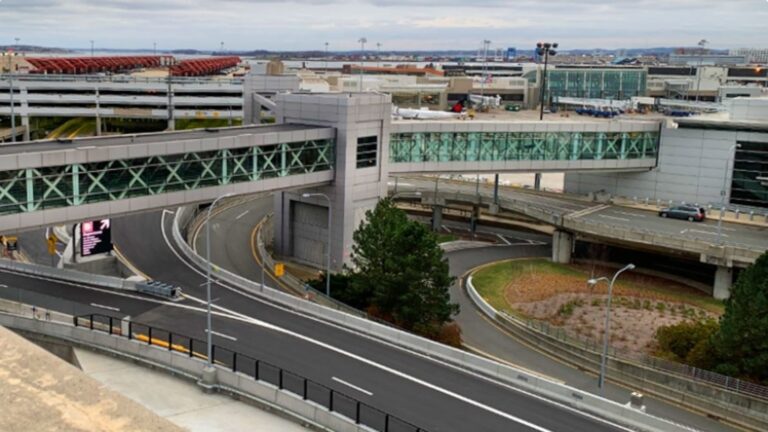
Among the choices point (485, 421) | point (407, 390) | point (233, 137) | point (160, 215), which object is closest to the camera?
point (485, 421)

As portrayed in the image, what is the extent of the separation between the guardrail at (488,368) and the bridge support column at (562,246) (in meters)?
32.2

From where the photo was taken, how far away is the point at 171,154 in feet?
167

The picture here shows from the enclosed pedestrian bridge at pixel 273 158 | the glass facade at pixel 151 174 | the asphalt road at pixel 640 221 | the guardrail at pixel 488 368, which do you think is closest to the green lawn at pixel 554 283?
the asphalt road at pixel 640 221

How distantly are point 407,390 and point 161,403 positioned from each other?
1023cm

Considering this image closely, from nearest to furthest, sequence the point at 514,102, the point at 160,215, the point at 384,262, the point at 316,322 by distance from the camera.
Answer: the point at 316,322 → the point at 384,262 → the point at 160,215 → the point at 514,102

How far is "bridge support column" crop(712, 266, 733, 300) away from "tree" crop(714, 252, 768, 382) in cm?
1921

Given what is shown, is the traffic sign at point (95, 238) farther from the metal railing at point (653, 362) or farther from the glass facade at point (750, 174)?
the glass facade at point (750, 174)

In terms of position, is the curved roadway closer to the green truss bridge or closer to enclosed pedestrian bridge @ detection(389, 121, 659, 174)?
the green truss bridge

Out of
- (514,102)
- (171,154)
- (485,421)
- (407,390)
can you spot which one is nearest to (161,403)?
(407,390)

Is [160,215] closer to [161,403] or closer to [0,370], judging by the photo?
[161,403]

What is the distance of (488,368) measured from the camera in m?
36.9

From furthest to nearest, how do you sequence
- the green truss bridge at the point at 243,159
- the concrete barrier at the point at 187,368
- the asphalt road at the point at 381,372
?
the green truss bridge at the point at 243,159 → the asphalt road at the point at 381,372 → the concrete barrier at the point at 187,368

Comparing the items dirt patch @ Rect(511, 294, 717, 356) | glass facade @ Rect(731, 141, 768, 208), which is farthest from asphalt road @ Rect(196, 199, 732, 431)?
glass facade @ Rect(731, 141, 768, 208)

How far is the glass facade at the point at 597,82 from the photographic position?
640 ft
